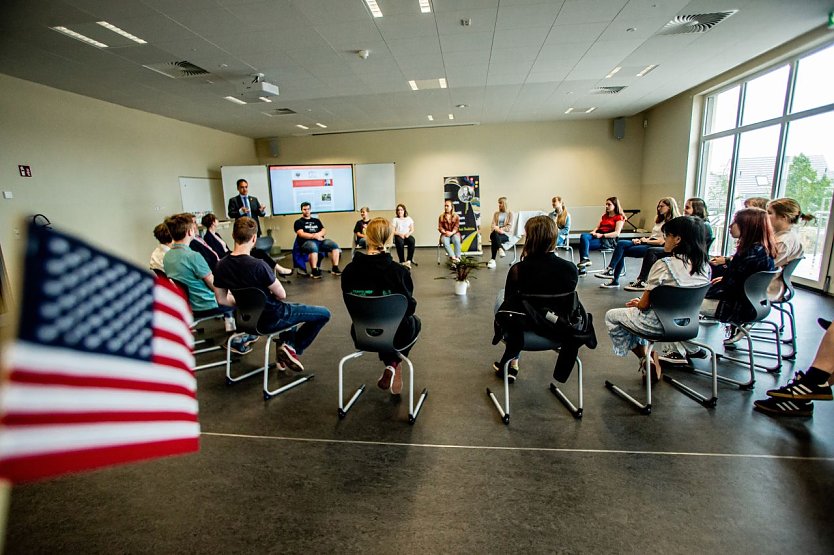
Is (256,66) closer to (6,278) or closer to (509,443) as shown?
(6,278)

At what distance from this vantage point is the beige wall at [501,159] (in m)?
10.4

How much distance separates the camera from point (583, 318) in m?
2.42

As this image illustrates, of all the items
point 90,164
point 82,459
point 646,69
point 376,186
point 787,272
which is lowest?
point 787,272

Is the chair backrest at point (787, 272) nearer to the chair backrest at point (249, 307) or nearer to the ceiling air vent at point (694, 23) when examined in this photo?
the ceiling air vent at point (694, 23)

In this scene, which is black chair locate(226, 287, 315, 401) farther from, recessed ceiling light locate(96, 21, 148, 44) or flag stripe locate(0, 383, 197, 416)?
recessed ceiling light locate(96, 21, 148, 44)

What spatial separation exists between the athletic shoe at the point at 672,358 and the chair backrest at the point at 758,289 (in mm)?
581

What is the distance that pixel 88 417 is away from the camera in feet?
2.16

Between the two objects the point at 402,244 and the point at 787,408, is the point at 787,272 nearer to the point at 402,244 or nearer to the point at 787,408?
the point at 787,408

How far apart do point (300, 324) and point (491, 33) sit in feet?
12.9

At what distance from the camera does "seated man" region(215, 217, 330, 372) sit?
9.25 feet

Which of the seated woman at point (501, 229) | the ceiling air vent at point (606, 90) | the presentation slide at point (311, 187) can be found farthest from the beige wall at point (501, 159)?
the ceiling air vent at point (606, 90)

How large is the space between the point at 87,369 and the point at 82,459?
0.14 m

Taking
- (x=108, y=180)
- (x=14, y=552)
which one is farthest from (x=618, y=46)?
(x=108, y=180)

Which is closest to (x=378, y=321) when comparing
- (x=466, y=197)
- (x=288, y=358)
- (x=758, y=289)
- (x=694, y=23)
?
(x=288, y=358)
